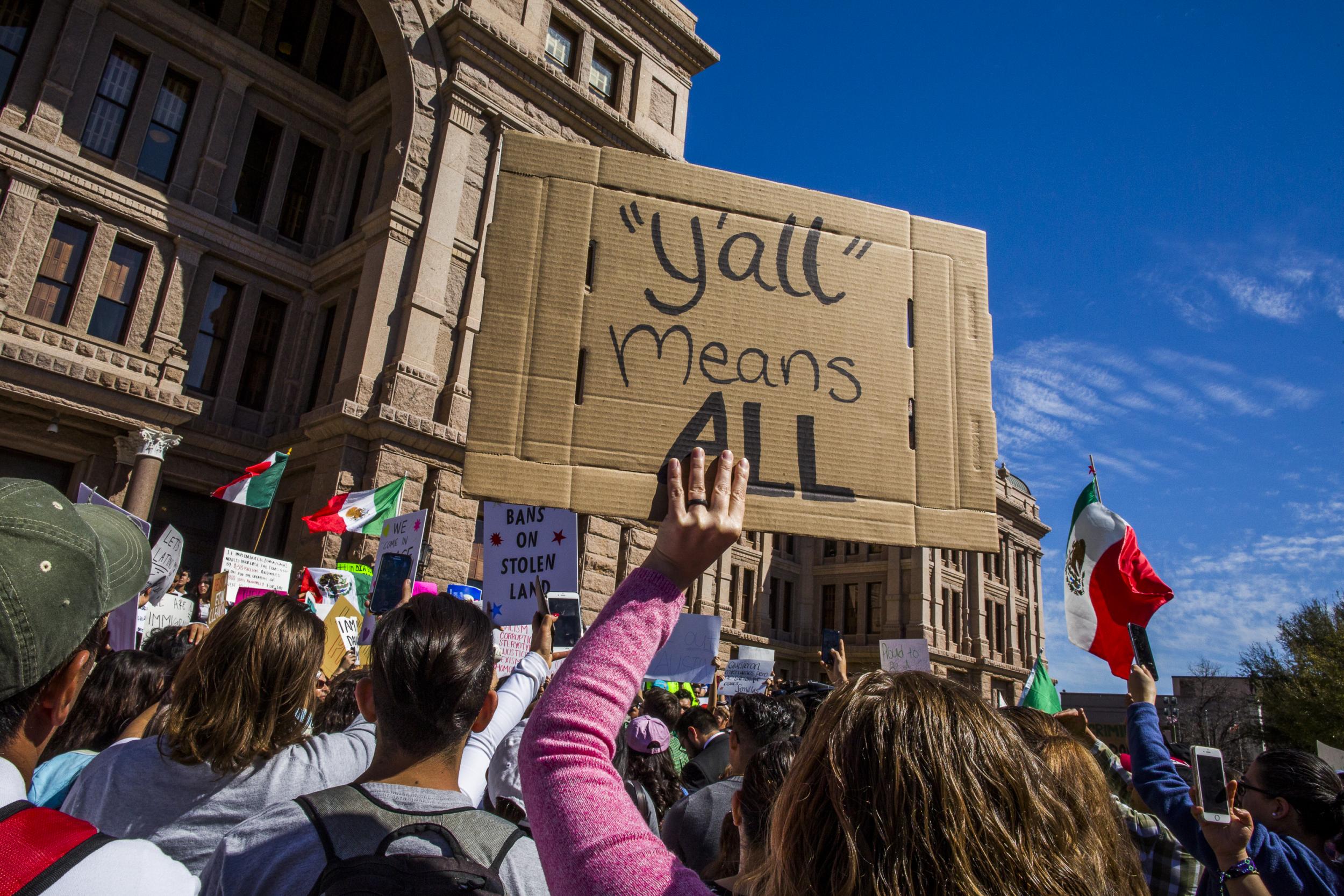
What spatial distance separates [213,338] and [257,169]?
12.5 feet

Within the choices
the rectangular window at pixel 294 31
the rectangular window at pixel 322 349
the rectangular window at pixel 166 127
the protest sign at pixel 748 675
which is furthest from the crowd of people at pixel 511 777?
the rectangular window at pixel 294 31

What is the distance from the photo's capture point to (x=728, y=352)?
89.1 inches

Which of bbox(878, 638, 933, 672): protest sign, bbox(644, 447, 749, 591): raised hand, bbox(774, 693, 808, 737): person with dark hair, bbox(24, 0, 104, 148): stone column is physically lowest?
bbox(774, 693, 808, 737): person with dark hair

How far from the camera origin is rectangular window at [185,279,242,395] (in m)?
16.0

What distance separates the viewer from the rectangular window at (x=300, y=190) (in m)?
17.8

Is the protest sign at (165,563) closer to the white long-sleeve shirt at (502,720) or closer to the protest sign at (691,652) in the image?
the protest sign at (691,652)

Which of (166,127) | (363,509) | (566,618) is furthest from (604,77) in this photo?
(566,618)

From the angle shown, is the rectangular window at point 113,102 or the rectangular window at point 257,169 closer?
the rectangular window at point 113,102

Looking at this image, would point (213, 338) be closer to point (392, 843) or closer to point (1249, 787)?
point (392, 843)

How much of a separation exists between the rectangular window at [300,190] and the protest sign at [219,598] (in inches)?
454

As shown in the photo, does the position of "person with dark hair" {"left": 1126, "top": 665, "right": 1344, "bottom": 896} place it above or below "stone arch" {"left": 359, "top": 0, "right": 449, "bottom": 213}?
below

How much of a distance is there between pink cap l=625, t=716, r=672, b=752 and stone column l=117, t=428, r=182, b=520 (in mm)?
12185

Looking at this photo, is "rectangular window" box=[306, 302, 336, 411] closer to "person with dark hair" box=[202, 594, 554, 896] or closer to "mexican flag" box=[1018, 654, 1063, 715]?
"mexican flag" box=[1018, 654, 1063, 715]

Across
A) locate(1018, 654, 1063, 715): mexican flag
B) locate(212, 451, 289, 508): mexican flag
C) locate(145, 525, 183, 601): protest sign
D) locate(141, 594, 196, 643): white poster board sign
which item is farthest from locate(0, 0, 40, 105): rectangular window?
locate(1018, 654, 1063, 715): mexican flag
